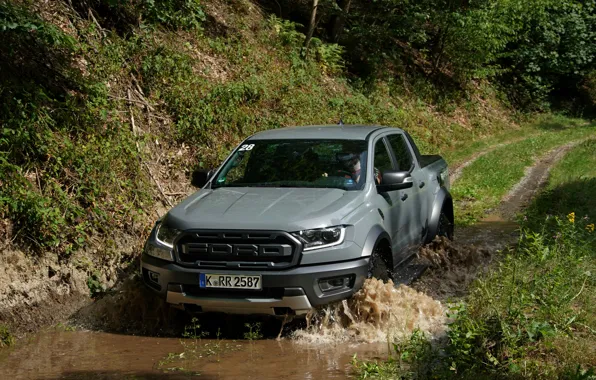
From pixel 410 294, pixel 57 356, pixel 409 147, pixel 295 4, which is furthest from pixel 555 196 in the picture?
pixel 295 4

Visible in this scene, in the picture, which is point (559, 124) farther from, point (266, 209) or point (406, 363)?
point (406, 363)

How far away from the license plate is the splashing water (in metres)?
0.69

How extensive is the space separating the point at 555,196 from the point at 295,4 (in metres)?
13.0

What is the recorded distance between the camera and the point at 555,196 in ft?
45.2

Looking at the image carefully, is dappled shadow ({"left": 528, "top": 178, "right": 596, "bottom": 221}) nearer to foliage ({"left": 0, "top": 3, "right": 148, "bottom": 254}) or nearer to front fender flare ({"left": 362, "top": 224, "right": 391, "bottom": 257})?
front fender flare ({"left": 362, "top": 224, "right": 391, "bottom": 257})

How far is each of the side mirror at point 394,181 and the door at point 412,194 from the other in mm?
675

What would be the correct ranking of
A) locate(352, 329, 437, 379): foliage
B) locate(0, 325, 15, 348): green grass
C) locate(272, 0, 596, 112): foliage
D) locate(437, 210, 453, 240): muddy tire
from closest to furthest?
locate(352, 329, 437, 379): foliage, locate(0, 325, 15, 348): green grass, locate(437, 210, 453, 240): muddy tire, locate(272, 0, 596, 112): foliage

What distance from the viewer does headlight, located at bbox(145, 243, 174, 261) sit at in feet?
22.9

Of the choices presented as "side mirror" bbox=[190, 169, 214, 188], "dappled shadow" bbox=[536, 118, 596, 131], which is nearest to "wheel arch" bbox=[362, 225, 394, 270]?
"side mirror" bbox=[190, 169, 214, 188]

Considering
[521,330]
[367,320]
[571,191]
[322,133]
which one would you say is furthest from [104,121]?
[571,191]

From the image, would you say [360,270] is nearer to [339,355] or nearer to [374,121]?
[339,355]

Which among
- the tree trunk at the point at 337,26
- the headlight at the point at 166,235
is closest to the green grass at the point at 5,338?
the headlight at the point at 166,235

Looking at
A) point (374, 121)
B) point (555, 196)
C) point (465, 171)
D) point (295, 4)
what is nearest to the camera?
point (555, 196)

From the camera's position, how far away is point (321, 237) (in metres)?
6.80
